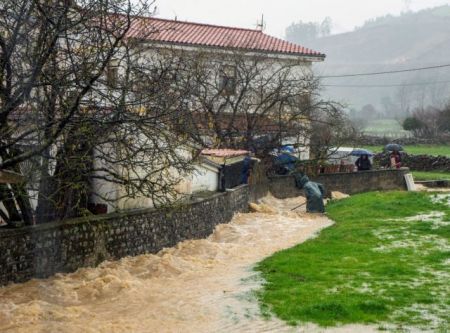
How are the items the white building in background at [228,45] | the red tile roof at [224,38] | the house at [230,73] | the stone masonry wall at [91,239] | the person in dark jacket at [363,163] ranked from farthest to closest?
the person in dark jacket at [363,163], the red tile roof at [224,38], the white building in background at [228,45], the house at [230,73], the stone masonry wall at [91,239]

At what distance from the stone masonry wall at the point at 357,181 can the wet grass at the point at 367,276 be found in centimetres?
981

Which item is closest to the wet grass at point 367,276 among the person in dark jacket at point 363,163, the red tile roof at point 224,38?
the person in dark jacket at point 363,163

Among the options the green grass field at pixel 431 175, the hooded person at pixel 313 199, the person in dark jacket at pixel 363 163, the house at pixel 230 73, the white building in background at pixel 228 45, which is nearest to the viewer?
the hooded person at pixel 313 199

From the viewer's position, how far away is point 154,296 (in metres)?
11.7

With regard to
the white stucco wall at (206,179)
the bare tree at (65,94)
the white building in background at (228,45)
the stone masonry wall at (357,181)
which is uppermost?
the white building in background at (228,45)

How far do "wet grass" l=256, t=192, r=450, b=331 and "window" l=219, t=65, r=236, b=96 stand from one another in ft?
37.5

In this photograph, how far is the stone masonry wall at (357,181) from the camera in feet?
101

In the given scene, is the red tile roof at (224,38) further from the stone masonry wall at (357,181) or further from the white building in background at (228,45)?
the stone masonry wall at (357,181)

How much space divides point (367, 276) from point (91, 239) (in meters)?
5.59

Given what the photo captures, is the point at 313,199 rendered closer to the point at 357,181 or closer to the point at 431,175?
the point at 357,181

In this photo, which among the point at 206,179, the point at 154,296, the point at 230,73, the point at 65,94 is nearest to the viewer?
the point at 65,94

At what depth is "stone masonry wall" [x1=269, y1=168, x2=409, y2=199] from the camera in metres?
30.9

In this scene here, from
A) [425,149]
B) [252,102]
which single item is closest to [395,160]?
[252,102]

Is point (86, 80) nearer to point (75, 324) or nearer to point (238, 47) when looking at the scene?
point (75, 324)
